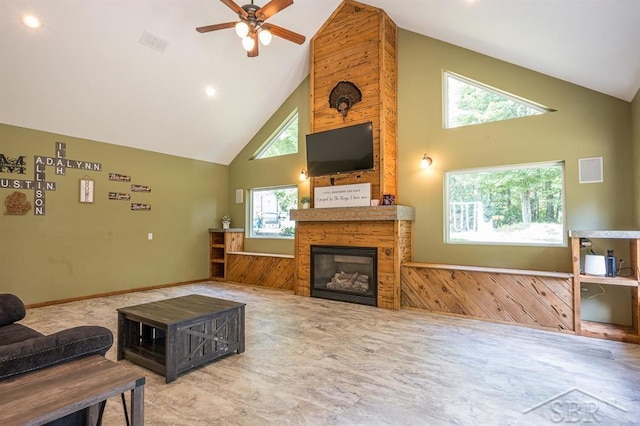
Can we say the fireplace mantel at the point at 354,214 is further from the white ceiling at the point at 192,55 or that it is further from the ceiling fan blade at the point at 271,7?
the ceiling fan blade at the point at 271,7

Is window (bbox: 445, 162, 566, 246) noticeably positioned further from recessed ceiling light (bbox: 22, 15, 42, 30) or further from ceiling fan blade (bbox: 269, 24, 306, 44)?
recessed ceiling light (bbox: 22, 15, 42, 30)

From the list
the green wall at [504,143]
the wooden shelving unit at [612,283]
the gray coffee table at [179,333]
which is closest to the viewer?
the gray coffee table at [179,333]

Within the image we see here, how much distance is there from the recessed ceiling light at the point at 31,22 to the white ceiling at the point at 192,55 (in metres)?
0.05

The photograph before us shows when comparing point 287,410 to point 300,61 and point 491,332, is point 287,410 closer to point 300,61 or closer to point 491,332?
point 491,332

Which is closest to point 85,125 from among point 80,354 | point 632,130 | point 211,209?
point 211,209

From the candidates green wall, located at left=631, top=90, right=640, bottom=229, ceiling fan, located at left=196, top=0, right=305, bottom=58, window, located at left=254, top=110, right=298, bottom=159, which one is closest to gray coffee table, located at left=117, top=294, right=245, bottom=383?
ceiling fan, located at left=196, top=0, right=305, bottom=58

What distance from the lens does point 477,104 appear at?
4.96 meters

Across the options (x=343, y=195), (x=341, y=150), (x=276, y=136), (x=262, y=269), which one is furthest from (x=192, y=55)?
(x=262, y=269)

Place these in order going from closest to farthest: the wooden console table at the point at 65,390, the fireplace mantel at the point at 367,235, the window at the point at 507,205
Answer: the wooden console table at the point at 65,390 → the window at the point at 507,205 → the fireplace mantel at the point at 367,235

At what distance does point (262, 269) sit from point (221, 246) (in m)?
→ 1.29

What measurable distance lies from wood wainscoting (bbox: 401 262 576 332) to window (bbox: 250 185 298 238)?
293 cm

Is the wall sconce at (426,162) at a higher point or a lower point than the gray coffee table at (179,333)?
higher

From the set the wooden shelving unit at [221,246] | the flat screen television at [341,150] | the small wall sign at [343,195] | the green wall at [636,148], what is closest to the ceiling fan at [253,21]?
the flat screen television at [341,150]

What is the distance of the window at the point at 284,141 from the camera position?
6.98m
